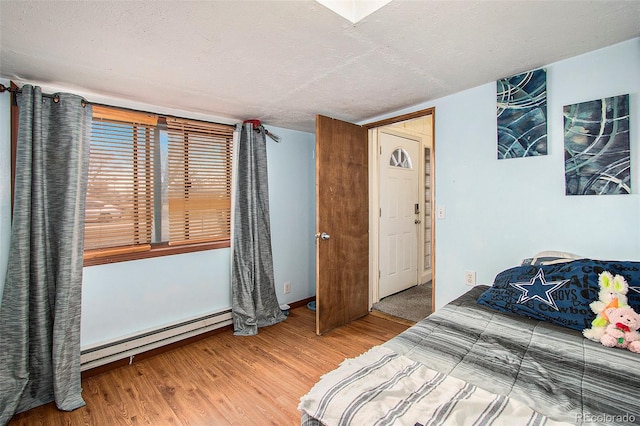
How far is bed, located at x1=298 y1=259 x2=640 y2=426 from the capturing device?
2.92 ft

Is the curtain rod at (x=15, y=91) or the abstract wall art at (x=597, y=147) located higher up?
the curtain rod at (x=15, y=91)

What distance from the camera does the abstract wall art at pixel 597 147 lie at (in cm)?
170

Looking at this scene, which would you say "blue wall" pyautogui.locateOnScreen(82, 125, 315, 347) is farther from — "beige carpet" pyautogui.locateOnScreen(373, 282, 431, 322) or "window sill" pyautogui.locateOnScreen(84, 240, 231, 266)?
"beige carpet" pyautogui.locateOnScreen(373, 282, 431, 322)

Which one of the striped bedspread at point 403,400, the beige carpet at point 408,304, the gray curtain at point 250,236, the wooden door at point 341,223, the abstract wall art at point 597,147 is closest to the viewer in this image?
the striped bedspread at point 403,400

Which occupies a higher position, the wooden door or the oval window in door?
the oval window in door

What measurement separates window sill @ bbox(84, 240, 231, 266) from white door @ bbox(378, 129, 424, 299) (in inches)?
72.2

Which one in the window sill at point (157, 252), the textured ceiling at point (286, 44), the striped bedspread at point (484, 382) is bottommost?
the striped bedspread at point (484, 382)

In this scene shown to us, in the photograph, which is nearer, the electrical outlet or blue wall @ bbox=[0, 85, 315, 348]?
blue wall @ bbox=[0, 85, 315, 348]

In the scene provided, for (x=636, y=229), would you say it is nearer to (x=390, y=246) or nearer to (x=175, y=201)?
(x=390, y=246)

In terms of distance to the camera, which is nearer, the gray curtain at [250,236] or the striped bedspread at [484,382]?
the striped bedspread at [484,382]

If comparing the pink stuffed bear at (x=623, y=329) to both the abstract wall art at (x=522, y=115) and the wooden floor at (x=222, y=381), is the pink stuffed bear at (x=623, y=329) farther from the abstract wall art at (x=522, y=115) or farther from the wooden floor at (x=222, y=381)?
the wooden floor at (x=222, y=381)

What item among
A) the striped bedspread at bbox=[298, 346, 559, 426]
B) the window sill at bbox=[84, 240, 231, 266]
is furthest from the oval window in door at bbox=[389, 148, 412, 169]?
the striped bedspread at bbox=[298, 346, 559, 426]

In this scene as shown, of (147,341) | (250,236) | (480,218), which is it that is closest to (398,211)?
(480,218)

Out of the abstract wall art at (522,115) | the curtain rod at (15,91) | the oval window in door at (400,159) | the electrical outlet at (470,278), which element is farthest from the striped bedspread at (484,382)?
the oval window in door at (400,159)
